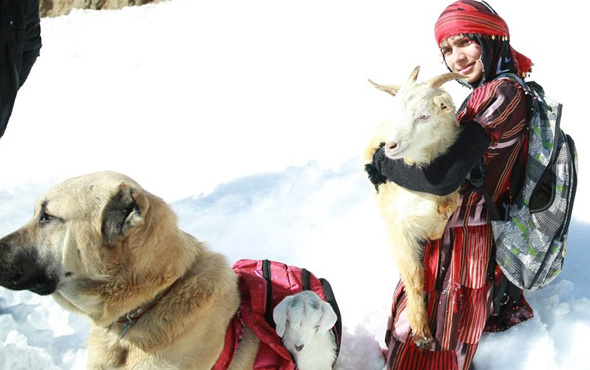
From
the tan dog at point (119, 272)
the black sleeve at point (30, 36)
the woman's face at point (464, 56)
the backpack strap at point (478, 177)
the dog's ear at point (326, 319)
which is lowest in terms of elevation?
the dog's ear at point (326, 319)

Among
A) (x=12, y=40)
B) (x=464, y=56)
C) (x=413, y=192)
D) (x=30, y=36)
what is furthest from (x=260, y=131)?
(x=413, y=192)

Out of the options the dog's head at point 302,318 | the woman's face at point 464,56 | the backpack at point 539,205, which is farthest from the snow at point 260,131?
the woman's face at point 464,56

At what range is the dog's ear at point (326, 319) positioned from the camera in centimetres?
257

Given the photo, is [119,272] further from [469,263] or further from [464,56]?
[464,56]

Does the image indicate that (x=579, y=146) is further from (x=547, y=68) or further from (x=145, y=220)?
(x=145, y=220)

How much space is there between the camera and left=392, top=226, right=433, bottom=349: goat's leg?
276 centimetres

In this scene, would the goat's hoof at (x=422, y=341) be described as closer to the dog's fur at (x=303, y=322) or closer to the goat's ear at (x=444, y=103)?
the dog's fur at (x=303, y=322)

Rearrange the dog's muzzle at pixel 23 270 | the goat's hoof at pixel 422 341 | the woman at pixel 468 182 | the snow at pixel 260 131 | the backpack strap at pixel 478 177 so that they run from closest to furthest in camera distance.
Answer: the dog's muzzle at pixel 23 270, the woman at pixel 468 182, the backpack strap at pixel 478 177, the goat's hoof at pixel 422 341, the snow at pixel 260 131

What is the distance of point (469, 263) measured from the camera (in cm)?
284

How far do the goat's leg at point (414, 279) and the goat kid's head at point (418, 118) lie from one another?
1.76 feet

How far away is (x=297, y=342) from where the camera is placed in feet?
8.43

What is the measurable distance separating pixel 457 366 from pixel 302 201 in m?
2.45

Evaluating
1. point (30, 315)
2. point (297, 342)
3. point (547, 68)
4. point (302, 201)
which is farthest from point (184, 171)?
point (547, 68)

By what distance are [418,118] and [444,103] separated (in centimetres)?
14
